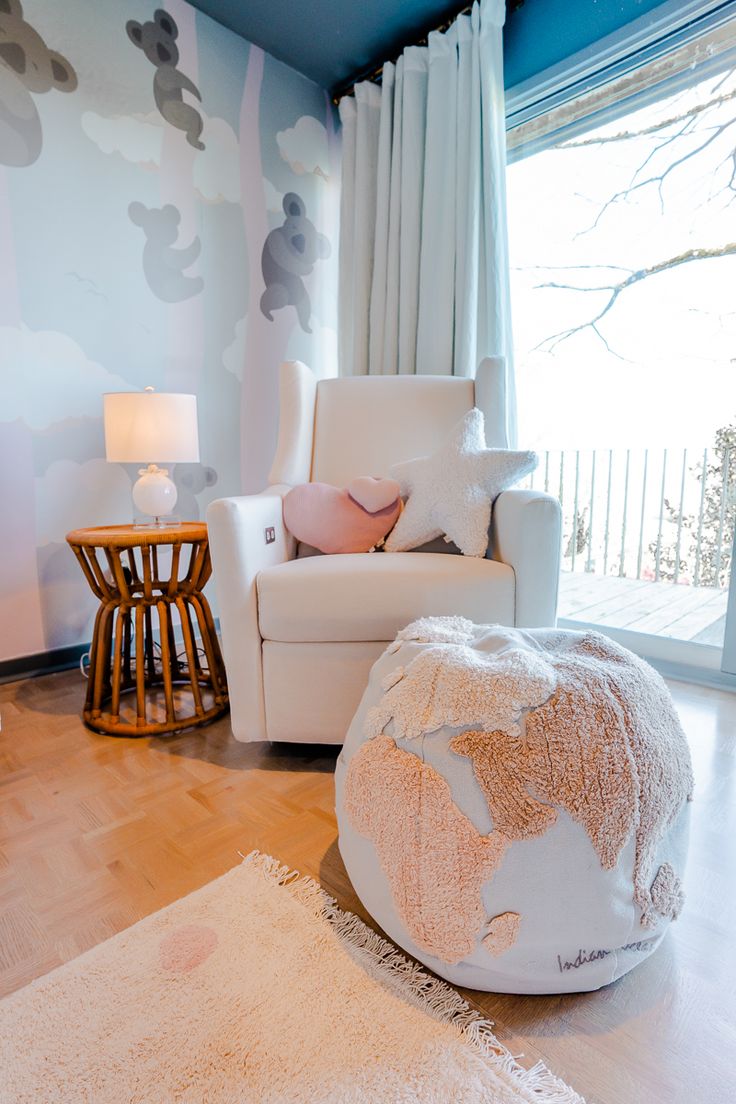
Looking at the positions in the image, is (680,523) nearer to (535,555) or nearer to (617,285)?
(617,285)

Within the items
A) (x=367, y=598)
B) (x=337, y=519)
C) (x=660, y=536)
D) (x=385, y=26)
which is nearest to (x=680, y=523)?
(x=660, y=536)

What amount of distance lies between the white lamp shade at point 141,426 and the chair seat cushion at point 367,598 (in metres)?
0.63

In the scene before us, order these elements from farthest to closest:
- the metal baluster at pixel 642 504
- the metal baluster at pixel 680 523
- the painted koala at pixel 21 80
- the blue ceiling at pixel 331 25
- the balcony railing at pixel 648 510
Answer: the metal baluster at pixel 642 504 < the metal baluster at pixel 680 523 < the balcony railing at pixel 648 510 < the blue ceiling at pixel 331 25 < the painted koala at pixel 21 80

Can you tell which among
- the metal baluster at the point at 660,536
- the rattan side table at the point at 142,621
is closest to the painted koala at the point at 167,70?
the rattan side table at the point at 142,621

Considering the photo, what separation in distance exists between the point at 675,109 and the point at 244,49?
1.73 meters

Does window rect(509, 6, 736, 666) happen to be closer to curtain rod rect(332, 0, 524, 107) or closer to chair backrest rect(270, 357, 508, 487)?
curtain rod rect(332, 0, 524, 107)

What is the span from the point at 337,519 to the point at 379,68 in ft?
7.31

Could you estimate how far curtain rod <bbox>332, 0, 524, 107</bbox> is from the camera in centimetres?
228

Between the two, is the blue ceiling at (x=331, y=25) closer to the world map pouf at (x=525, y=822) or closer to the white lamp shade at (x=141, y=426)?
the white lamp shade at (x=141, y=426)

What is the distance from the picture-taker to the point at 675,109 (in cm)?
212

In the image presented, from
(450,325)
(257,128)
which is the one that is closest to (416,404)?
(450,325)

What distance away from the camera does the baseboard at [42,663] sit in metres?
2.02

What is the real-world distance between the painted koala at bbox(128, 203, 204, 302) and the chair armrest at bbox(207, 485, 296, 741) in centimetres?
135

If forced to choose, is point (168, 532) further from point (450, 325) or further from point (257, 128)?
point (257, 128)
